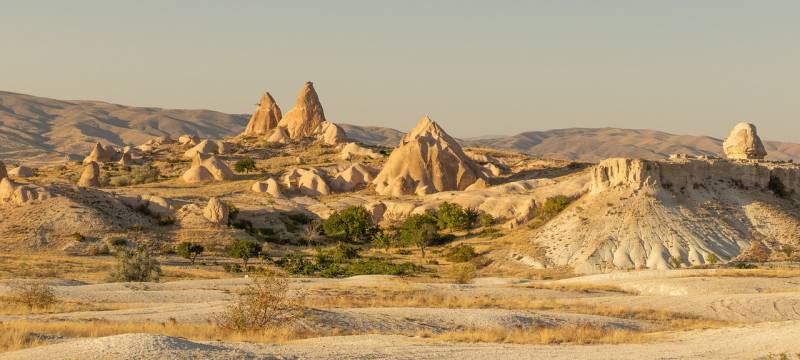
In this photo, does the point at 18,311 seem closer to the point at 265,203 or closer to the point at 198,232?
the point at 198,232

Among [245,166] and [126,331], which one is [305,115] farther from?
[126,331]

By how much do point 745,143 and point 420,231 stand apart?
87.1 ft

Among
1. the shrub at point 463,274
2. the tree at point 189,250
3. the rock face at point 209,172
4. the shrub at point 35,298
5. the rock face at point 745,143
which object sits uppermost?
the rock face at point 745,143

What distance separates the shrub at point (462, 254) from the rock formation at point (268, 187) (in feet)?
73.2

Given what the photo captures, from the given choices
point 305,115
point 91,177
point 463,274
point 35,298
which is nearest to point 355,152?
point 305,115

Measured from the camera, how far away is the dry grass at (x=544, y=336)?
19.6 metres

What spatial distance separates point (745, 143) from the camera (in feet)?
217

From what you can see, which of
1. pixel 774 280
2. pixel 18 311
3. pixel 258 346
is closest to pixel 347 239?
pixel 774 280

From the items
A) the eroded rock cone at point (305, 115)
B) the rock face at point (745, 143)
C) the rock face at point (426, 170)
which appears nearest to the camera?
the rock face at point (745, 143)

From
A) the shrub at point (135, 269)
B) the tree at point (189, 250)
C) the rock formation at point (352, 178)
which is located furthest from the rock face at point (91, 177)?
the shrub at point (135, 269)

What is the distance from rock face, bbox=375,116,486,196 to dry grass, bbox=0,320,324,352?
52497 millimetres

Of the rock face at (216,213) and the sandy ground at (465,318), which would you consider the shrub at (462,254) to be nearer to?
the sandy ground at (465,318)

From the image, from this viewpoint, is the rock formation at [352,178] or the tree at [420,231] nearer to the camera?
the tree at [420,231]

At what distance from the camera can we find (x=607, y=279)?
134 feet
